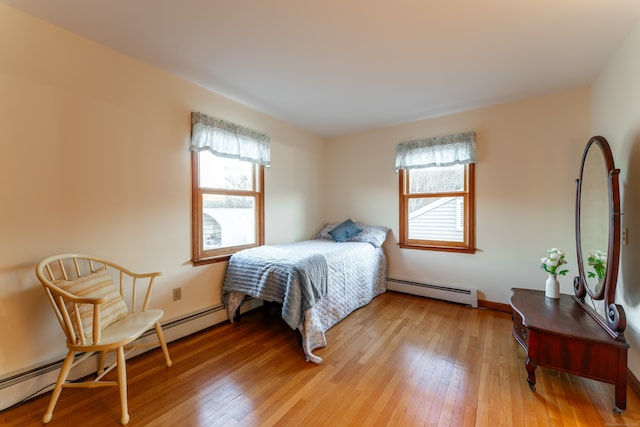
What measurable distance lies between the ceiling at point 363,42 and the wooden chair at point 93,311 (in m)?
1.60

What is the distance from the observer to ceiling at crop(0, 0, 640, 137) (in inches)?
62.4

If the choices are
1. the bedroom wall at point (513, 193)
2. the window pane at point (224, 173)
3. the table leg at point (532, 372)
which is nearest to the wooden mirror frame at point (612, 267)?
the table leg at point (532, 372)

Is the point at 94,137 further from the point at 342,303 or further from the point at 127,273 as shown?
the point at 342,303

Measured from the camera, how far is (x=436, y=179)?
3.40m

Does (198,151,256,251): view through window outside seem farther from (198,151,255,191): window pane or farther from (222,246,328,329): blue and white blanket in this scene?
(222,246,328,329): blue and white blanket

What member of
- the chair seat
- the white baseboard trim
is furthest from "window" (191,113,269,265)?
the white baseboard trim

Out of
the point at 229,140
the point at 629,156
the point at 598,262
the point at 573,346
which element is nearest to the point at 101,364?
the point at 229,140

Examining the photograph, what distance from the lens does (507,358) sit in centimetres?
205

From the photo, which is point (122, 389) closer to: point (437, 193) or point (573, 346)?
point (573, 346)

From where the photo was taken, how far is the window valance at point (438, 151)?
310 centimetres

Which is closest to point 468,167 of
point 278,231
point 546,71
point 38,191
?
point 546,71

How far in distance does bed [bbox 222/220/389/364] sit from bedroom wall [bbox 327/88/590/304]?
2.16 feet

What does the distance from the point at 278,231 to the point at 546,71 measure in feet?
10.4

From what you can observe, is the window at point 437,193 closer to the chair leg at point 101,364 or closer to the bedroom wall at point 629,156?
the bedroom wall at point 629,156
